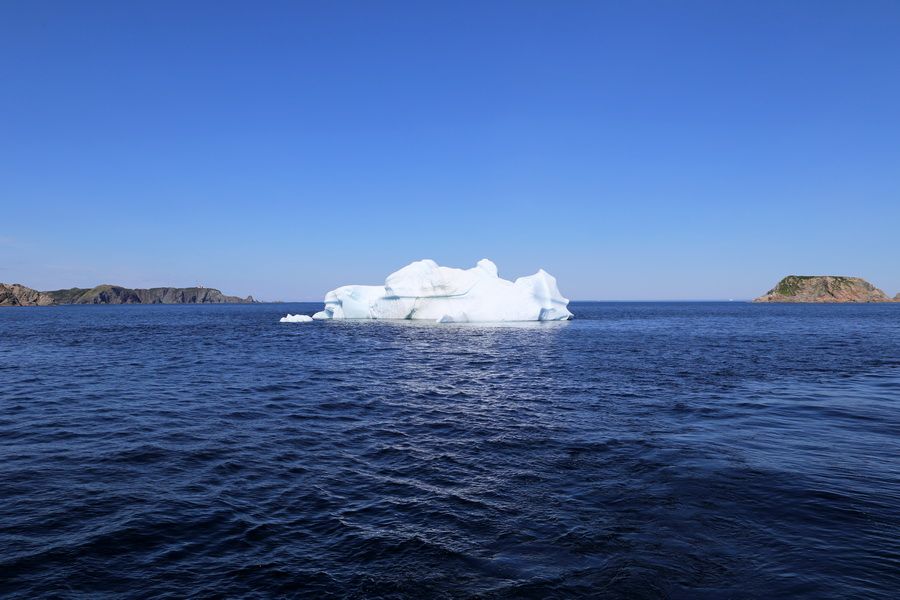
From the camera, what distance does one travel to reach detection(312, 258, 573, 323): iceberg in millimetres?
61250

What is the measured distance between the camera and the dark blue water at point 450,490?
6410mm

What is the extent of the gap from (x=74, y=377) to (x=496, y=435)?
21.1 metres

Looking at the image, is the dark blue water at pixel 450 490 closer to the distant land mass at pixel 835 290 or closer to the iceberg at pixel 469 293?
the iceberg at pixel 469 293

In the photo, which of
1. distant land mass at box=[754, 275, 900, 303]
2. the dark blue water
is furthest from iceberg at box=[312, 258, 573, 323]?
distant land mass at box=[754, 275, 900, 303]

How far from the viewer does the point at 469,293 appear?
60875mm

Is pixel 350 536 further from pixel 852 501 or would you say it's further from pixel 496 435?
pixel 852 501

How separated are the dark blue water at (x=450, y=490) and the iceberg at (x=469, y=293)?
133ft

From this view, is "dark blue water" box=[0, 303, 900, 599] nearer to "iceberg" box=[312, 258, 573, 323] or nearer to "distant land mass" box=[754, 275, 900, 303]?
"iceberg" box=[312, 258, 573, 323]

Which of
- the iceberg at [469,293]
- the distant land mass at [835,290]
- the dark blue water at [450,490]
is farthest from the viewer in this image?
the distant land mass at [835,290]

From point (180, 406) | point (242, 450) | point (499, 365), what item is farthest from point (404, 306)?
point (242, 450)

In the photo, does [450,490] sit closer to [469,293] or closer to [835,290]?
[469,293]

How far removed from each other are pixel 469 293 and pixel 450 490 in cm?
5178

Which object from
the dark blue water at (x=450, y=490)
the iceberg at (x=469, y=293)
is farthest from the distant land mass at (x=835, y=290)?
the dark blue water at (x=450, y=490)

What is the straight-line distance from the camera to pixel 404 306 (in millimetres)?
68062
